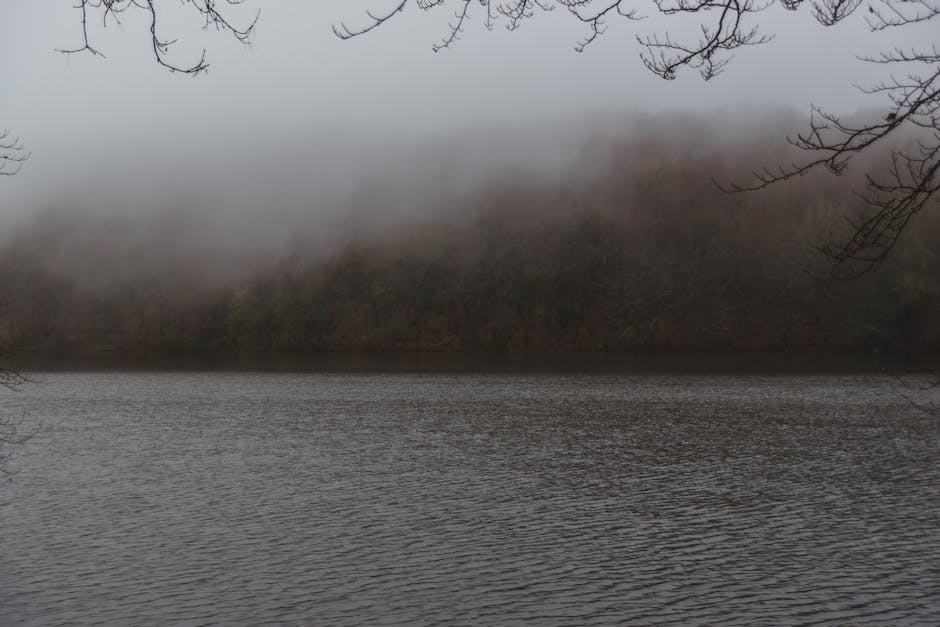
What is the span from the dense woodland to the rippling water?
71007 millimetres

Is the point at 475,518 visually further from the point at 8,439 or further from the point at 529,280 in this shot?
the point at 529,280

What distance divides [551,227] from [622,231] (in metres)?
14.1

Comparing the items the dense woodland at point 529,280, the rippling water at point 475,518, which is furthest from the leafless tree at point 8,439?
the dense woodland at point 529,280

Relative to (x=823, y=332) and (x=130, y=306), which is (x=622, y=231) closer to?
(x=823, y=332)

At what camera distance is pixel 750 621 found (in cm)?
1596

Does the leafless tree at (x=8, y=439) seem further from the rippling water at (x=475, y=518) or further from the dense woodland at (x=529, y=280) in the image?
the dense woodland at (x=529, y=280)

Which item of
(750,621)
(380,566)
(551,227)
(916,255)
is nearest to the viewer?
(750,621)

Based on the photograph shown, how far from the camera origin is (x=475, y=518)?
23797mm

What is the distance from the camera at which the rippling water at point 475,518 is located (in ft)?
55.7

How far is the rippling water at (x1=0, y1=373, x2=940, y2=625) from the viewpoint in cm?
1698

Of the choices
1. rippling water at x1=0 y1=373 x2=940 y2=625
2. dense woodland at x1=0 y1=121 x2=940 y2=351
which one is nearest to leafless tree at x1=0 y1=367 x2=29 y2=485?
rippling water at x1=0 y1=373 x2=940 y2=625

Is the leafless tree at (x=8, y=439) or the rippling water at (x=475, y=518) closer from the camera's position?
the rippling water at (x=475, y=518)

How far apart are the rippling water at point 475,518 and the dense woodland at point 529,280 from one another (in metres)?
71.0

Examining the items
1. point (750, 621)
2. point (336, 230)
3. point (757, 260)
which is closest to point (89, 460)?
point (750, 621)
